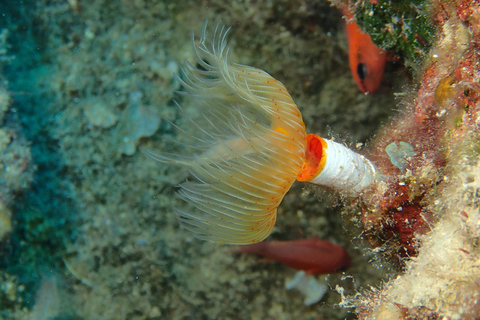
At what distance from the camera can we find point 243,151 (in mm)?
2029

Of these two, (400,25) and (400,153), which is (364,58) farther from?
(400,153)

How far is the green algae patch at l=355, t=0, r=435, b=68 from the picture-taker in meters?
2.31

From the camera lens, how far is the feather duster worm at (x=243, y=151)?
77.3 inches

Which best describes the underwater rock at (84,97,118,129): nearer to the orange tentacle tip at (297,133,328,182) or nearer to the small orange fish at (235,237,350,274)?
the small orange fish at (235,237,350,274)

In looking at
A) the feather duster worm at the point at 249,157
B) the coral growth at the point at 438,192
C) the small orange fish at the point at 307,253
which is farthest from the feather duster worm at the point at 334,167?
the small orange fish at the point at 307,253

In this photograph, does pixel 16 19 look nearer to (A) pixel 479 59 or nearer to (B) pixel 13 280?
(B) pixel 13 280

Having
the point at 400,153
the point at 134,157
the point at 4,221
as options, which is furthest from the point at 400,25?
the point at 4,221

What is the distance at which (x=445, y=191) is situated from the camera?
5.32ft

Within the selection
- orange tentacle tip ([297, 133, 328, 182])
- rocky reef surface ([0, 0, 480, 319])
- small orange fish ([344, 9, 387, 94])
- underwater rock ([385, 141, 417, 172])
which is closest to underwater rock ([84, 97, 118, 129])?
rocky reef surface ([0, 0, 480, 319])

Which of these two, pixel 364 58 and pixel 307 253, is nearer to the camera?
pixel 364 58

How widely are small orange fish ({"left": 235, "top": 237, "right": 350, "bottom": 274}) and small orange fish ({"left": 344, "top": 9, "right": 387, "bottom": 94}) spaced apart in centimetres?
165

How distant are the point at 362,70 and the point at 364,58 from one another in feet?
0.38

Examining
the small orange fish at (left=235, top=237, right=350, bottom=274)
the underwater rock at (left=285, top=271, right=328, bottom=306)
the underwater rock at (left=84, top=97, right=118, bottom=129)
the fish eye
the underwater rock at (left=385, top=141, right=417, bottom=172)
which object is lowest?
the underwater rock at (left=285, top=271, right=328, bottom=306)

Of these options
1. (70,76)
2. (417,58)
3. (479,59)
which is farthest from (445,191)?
(70,76)
